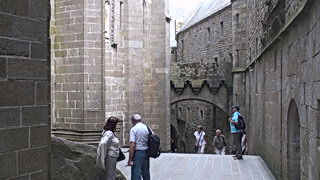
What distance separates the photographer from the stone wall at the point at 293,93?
4.70 m

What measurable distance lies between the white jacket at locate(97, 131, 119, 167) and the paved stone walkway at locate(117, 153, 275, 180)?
2720 mm

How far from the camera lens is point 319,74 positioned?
4.30 metres

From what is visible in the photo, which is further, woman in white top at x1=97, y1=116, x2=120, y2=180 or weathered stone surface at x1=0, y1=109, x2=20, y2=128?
woman in white top at x1=97, y1=116, x2=120, y2=180

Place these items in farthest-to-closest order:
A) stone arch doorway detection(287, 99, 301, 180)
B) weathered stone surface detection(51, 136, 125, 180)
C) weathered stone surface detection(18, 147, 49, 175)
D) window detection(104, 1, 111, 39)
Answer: window detection(104, 1, 111, 39)
stone arch doorway detection(287, 99, 301, 180)
weathered stone surface detection(51, 136, 125, 180)
weathered stone surface detection(18, 147, 49, 175)

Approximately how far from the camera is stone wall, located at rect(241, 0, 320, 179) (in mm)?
4703

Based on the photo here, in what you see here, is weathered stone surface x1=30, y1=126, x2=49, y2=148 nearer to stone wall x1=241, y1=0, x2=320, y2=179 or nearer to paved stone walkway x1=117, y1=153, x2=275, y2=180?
stone wall x1=241, y1=0, x2=320, y2=179

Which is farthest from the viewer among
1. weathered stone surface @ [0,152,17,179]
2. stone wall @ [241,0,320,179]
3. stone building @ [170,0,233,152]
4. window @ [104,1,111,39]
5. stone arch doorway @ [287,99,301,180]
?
stone building @ [170,0,233,152]

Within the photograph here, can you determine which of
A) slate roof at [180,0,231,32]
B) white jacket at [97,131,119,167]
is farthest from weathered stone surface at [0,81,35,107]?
slate roof at [180,0,231,32]

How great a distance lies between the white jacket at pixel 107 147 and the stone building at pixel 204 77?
16.9m

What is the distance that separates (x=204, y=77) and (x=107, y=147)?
17.2 meters

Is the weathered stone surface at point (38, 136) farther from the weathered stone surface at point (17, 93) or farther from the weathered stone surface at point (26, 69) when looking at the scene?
the weathered stone surface at point (26, 69)

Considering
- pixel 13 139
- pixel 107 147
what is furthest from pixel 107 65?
pixel 13 139

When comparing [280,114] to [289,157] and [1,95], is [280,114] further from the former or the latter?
[1,95]

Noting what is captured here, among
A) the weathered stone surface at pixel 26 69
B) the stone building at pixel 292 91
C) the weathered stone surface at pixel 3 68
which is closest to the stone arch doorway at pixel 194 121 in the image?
the stone building at pixel 292 91
